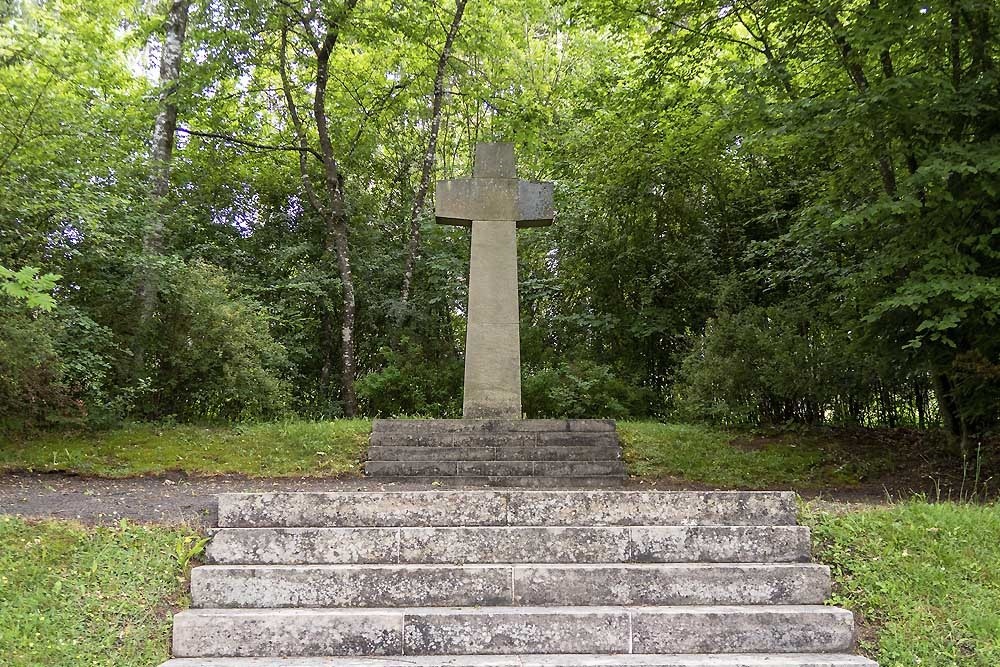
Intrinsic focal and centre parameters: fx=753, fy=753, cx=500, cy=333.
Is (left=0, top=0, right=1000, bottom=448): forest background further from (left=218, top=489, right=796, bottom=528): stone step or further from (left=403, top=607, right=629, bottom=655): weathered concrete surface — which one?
(left=403, top=607, right=629, bottom=655): weathered concrete surface

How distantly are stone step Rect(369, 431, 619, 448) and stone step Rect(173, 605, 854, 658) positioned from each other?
547 centimetres

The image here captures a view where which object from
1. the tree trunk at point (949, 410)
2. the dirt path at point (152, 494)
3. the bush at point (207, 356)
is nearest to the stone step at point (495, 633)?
the dirt path at point (152, 494)

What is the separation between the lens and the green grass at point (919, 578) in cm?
384

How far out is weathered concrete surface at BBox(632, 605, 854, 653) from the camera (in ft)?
12.9

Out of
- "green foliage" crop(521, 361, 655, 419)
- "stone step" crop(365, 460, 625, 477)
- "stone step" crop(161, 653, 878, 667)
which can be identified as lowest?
"stone step" crop(161, 653, 878, 667)

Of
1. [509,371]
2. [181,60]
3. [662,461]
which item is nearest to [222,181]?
[181,60]

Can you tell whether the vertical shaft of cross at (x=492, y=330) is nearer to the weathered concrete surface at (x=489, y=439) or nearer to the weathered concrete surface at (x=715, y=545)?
the weathered concrete surface at (x=489, y=439)

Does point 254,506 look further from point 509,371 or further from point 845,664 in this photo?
point 509,371

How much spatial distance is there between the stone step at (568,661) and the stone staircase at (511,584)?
1 centimetres

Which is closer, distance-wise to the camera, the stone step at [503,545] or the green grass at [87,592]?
the green grass at [87,592]

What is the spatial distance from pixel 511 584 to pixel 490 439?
209 inches

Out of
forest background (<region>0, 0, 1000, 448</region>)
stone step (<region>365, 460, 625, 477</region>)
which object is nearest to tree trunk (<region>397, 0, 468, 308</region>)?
forest background (<region>0, 0, 1000, 448</region>)

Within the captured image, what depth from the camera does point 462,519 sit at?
4.79m

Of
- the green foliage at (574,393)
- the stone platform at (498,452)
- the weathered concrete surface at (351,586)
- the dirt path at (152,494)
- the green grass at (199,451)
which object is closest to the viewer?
the weathered concrete surface at (351,586)
